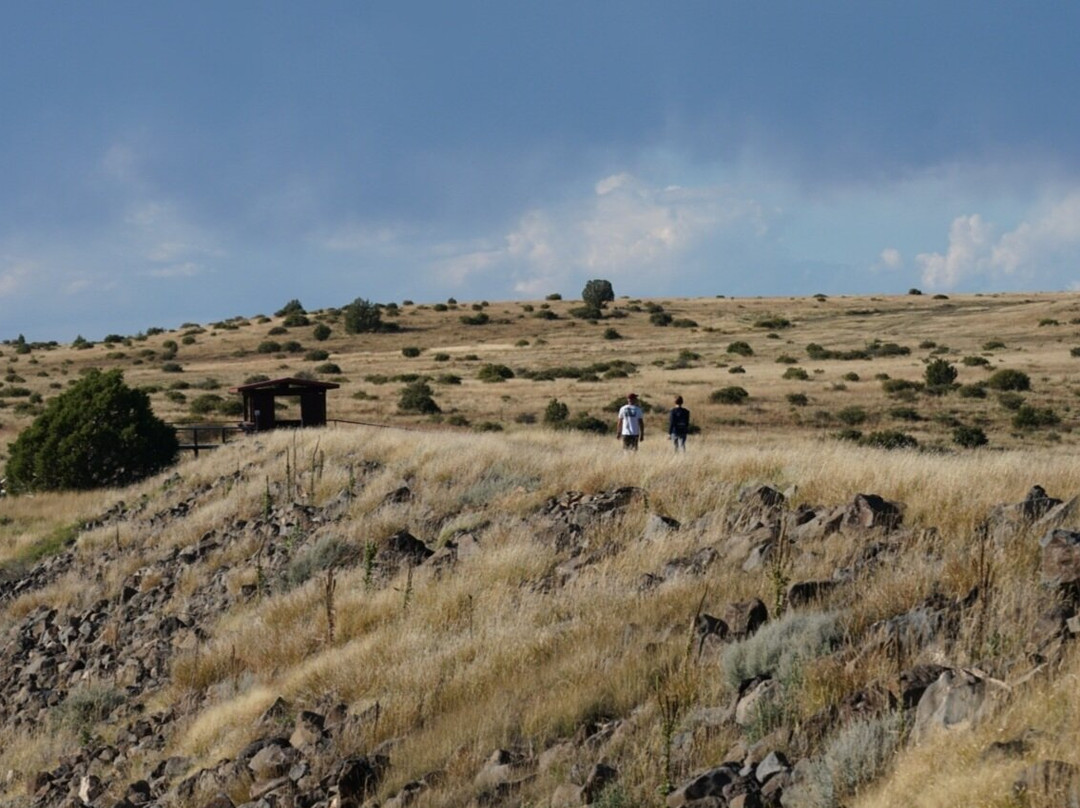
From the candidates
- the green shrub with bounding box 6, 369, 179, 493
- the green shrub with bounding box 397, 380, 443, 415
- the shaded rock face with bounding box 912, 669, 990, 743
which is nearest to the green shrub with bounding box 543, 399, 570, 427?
the green shrub with bounding box 397, 380, 443, 415

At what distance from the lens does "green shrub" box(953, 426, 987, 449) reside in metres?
35.5

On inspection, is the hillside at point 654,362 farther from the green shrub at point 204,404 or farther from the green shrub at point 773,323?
the green shrub at point 773,323

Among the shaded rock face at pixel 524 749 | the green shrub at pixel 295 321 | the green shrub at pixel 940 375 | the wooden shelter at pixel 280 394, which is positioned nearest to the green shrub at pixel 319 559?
the shaded rock face at pixel 524 749

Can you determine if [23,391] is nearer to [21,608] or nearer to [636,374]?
[636,374]

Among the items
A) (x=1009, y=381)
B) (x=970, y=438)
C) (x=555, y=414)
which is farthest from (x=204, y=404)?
(x=1009, y=381)

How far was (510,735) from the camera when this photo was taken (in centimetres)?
795

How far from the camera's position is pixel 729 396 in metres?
46.0

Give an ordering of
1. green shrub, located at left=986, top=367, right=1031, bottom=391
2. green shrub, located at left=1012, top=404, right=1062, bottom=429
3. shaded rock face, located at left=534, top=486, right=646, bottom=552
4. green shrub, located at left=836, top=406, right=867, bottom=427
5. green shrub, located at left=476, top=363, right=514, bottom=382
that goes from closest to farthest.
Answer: shaded rock face, located at left=534, top=486, right=646, bottom=552, green shrub, located at left=1012, top=404, right=1062, bottom=429, green shrub, located at left=836, top=406, right=867, bottom=427, green shrub, located at left=986, top=367, right=1031, bottom=391, green shrub, located at left=476, top=363, right=514, bottom=382

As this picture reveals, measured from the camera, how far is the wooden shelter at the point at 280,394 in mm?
33156

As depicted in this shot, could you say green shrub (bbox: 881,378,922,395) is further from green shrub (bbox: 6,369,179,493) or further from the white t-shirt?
green shrub (bbox: 6,369,179,493)

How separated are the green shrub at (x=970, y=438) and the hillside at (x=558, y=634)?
17174 millimetres

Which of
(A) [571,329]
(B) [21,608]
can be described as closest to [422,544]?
(B) [21,608]

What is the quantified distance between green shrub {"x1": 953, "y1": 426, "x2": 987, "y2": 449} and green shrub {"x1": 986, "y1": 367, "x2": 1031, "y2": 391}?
1254 cm

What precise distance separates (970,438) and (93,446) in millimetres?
27100
